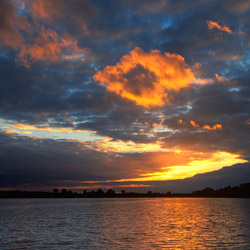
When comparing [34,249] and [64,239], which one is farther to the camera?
[64,239]

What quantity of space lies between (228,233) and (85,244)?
29.0m

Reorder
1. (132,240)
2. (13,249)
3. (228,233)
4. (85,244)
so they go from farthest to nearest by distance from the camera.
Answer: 1. (228,233)
2. (132,240)
3. (85,244)
4. (13,249)

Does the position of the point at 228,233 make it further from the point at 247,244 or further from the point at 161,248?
the point at 161,248

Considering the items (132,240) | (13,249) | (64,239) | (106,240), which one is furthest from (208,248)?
(13,249)

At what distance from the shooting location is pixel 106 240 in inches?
1928

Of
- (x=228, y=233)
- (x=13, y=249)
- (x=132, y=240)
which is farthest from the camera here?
(x=228, y=233)

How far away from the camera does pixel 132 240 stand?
48844 mm

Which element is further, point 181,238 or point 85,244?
point 181,238

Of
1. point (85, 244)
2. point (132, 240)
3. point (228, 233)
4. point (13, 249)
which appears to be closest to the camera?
point (13, 249)

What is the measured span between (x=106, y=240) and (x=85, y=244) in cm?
529

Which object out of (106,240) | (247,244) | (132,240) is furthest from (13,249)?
(247,244)

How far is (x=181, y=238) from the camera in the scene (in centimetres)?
5034

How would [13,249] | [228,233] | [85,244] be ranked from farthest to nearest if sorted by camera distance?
1. [228,233]
2. [85,244]
3. [13,249]

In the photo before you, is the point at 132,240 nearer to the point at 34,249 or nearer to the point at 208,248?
the point at 208,248
